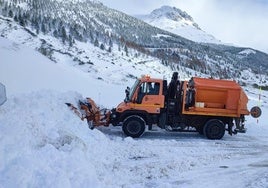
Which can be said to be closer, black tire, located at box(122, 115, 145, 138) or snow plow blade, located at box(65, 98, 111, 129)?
black tire, located at box(122, 115, 145, 138)

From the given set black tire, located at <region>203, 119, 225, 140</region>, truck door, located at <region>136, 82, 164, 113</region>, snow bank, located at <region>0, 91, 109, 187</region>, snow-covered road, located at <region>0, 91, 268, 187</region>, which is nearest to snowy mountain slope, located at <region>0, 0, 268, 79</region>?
truck door, located at <region>136, 82, 164, 113</region>

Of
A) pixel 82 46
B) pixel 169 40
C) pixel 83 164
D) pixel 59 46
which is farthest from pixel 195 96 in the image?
pixel 169 40

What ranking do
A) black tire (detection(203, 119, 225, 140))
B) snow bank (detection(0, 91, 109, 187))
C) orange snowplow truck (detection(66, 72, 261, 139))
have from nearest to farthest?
snow bank (detection(0, 91, 109, 187)) → orange snowplow truck (detection(66, 72, 261, 139)) → black tire (detection(203, 119, 225, 140))

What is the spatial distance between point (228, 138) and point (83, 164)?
362 inches

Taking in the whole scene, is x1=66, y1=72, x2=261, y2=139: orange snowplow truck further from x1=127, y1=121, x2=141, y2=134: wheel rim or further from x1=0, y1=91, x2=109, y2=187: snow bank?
x1=0, y1=91, x2=109, y2=187: snow bank

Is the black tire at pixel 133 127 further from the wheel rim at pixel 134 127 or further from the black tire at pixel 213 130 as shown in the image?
the black tire at pixel 213 130

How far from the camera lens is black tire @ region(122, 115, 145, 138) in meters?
16.3

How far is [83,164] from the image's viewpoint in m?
9.57

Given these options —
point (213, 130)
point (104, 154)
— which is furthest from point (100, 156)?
point (213, 130)

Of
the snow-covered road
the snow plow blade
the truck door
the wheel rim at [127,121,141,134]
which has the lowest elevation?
the snow-covered road

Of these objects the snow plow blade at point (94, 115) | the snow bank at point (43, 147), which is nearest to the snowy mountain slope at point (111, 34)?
the snow plow blade at point (94, 115)

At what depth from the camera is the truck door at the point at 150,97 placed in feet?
54.3

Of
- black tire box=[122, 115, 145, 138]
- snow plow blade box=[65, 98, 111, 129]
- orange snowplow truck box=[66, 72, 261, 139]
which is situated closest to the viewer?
black tire box=[122, 115, 145, 138]

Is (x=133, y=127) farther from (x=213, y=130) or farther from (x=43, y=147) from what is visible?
(x=43, y=147)
